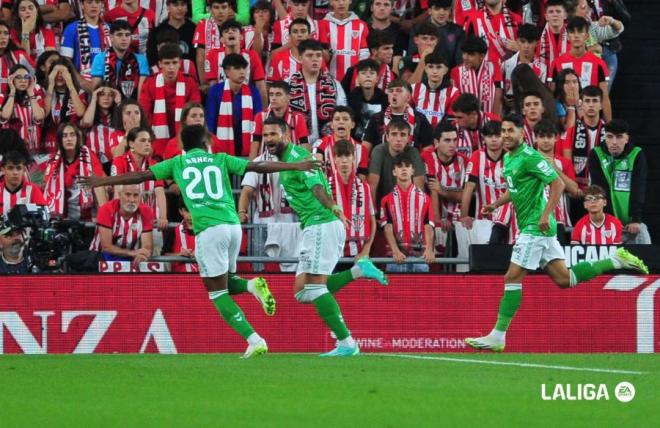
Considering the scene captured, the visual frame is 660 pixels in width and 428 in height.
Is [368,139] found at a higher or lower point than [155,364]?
higher

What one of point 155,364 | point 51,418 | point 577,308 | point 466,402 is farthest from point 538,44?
point 51,418

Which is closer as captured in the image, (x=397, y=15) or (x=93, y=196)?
(x=93, y=196)

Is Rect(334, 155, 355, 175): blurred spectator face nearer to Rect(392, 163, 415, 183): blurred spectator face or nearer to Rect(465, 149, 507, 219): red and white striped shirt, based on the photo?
Rect(392, 163, 415, 183): blurred spectator face

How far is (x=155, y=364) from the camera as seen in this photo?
12.2 metres

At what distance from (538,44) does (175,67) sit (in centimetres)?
455

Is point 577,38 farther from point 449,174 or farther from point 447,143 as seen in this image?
point 449,174

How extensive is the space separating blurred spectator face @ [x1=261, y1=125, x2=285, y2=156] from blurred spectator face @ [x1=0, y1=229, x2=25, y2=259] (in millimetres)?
3797

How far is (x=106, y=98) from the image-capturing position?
17328 mm

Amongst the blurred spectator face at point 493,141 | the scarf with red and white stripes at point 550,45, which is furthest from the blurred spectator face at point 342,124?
the scarf with red and white stripes at point 550,45

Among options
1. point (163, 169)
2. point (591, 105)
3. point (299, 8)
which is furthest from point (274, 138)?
point (299, 8)

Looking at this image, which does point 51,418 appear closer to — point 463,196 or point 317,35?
point 463,196

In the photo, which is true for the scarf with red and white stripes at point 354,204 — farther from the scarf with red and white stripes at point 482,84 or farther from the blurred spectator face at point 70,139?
the blurred spectator face at point 70,139

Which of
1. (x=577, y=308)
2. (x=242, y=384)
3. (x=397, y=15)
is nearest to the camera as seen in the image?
(x=242, y=384)

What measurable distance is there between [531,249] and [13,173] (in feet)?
19.8
